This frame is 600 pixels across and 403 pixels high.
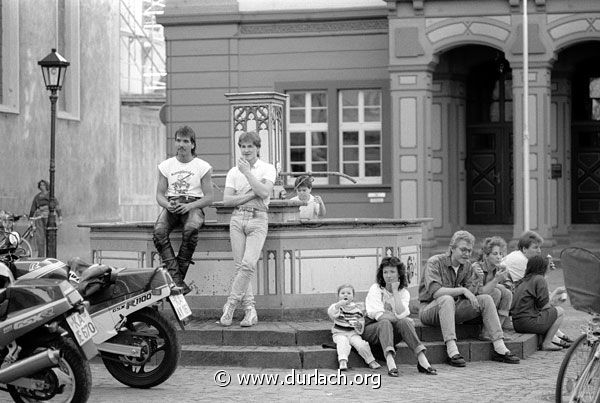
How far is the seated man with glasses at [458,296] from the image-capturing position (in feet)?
37.8

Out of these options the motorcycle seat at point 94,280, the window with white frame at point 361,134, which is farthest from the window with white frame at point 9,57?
the motorcycle seat at point 94,280

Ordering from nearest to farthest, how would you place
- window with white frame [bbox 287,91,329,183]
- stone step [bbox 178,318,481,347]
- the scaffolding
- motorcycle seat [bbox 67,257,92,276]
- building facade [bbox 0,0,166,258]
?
motorcycle seat [bbox 67,257,92,276]
stone step [bbox 178,318,481,347]
window with white frame [bbox 287,91,329,183]
building facade [bbox 0,0,166,258]
the scaffolding

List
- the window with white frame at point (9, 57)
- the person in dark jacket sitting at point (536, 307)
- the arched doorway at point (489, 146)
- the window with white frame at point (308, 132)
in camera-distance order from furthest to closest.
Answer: the window with white frame at point (9, 57)
the arched doorway at point (489, 146)
the window with white frame at point (308, 132)
the person in dark jacket sitting at point (536, 307)

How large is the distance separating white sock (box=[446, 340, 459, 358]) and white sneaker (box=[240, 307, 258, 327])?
172cm

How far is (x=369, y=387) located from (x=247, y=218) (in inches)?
89.5

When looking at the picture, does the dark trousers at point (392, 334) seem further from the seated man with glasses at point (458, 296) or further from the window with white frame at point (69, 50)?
the window with white frame at point (69, 50)

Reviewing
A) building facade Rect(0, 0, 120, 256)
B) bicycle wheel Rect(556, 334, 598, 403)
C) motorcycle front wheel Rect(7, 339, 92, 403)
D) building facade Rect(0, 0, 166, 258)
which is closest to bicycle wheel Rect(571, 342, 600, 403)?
bicycle wheel Rect(556, 334, 598, 403)

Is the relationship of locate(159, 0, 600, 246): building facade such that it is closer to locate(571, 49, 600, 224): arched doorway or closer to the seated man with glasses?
locate(571, 49, 600, 224): arched doorway

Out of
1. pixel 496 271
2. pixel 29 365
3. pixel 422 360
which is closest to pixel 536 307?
pixel 496 271

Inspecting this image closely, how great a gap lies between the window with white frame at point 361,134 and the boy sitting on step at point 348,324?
50.2 feet

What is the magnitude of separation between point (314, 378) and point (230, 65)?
1670 centimetres

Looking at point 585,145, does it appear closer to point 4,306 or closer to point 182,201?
point 182,201

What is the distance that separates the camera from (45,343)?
8.73m

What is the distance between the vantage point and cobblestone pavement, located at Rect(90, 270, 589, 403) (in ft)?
31.9
